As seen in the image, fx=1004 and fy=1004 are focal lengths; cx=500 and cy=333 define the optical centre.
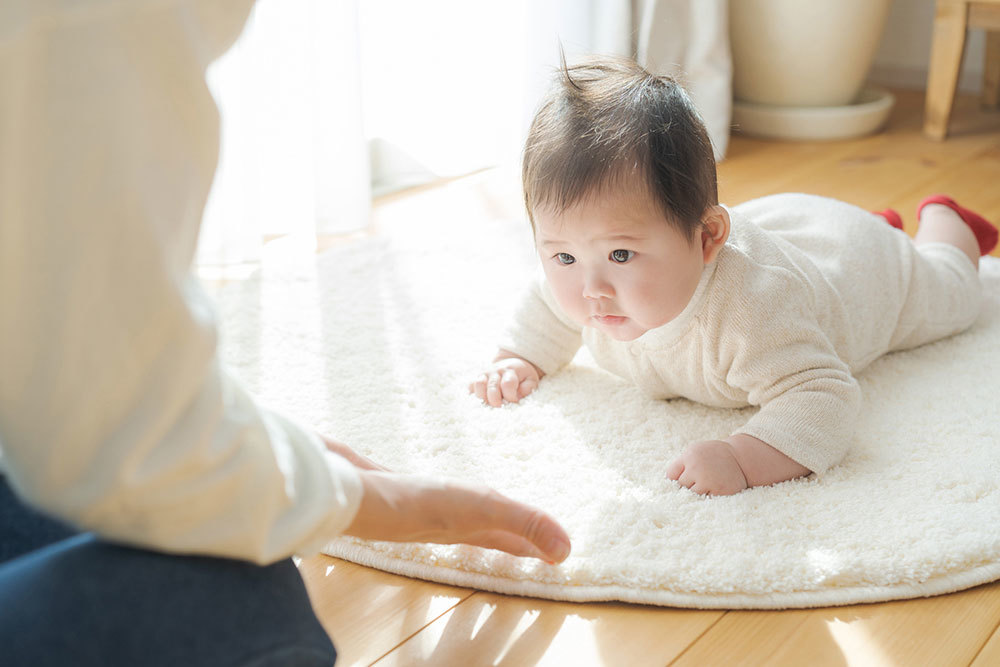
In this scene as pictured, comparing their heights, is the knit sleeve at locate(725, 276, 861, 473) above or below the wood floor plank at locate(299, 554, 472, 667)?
above

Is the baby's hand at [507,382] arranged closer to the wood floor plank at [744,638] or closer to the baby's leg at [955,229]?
the wood floor plank at [744,638]

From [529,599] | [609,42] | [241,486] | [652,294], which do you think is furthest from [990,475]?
[609,42]

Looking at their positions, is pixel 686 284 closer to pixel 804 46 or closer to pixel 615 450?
pixel 615 450

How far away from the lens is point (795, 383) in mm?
1061

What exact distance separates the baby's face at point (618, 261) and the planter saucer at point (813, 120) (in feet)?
4.73

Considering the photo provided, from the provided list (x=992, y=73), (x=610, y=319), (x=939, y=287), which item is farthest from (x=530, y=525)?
(x=992, y=73)

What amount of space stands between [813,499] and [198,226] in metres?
0.68

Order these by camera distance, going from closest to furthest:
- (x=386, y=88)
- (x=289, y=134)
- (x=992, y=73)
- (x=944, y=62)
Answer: (x=289, y=134)
(x=386, y=88)
(x=944, y=62)
(x=992, y=73)

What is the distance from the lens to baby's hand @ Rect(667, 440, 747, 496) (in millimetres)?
1016

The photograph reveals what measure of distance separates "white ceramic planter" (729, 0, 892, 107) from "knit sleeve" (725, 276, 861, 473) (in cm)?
142

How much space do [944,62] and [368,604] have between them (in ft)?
6.43

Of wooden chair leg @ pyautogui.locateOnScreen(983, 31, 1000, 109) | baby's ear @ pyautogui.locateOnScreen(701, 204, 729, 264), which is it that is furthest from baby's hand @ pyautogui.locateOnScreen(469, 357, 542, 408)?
wooden chair leg @ pyautogui.locateOnScreen(983, 31, 1000, 109)

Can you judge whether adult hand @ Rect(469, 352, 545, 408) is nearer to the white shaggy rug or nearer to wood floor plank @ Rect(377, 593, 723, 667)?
the white shaggy rug

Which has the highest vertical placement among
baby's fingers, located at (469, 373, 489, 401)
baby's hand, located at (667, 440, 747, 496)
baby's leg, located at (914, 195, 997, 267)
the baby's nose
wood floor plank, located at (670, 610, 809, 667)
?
the baby's nose
